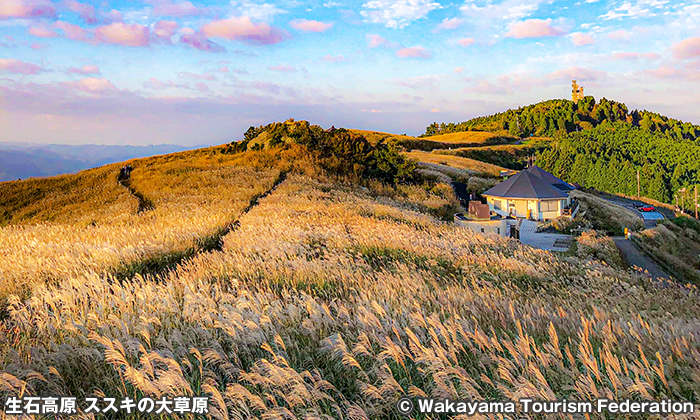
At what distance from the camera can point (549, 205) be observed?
37.2m

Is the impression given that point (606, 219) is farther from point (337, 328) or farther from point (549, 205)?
point (337, 328)

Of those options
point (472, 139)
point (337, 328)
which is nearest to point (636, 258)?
point (337, 328)

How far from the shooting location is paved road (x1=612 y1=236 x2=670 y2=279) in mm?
22172

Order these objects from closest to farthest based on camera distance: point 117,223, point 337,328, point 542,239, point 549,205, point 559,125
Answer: point 337,328, point 117,223, point 542,239, point 549,205, point 559,125

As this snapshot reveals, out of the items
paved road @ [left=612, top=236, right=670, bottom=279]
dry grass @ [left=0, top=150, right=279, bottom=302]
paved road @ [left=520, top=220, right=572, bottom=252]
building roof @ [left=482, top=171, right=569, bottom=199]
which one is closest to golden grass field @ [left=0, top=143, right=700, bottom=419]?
dry grass @ [left=0, top=150, right=279, bottom=302]

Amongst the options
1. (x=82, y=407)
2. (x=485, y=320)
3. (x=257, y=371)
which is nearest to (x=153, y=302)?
(x=82, y=407)

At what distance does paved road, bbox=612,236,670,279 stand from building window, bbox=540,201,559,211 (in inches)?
330

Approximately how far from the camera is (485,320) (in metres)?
3.93

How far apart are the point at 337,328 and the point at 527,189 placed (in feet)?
125

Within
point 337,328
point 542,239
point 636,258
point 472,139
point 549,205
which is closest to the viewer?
point 337,328

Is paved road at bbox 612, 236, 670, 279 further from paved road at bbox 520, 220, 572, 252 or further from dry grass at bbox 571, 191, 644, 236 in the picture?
dry grass at bbox 571, 191, 644, 236

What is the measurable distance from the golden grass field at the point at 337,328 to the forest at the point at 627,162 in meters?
107

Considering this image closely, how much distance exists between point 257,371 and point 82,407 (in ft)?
4.33

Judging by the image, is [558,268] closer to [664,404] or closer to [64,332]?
[664,404]
